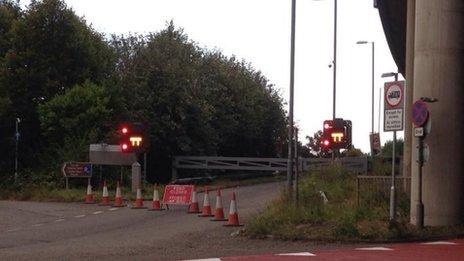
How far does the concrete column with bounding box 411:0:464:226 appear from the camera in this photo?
1762cm

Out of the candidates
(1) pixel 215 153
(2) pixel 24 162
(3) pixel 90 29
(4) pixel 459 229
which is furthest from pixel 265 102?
(4) pixel 459 229

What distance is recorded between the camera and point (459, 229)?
17156 millimetres

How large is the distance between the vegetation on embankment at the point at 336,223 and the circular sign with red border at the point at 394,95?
263 cm

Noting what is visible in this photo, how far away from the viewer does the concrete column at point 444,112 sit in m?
17.6

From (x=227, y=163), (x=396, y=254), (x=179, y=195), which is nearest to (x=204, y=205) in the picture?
(x=179, y=195)

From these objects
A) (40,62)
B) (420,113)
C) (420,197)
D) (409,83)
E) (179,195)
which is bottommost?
(179,195)

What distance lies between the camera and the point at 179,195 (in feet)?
81.8

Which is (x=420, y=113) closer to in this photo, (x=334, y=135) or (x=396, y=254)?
(x=396, y=254)

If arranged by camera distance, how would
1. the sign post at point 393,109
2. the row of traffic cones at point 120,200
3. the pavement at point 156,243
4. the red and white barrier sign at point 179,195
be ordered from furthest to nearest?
the row of traffic cones at point 120,200 < the red and white barrier sign at point 179,195 < the sign post at point 393,109 < the pavement at point 156,243

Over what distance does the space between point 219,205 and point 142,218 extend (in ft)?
9.04

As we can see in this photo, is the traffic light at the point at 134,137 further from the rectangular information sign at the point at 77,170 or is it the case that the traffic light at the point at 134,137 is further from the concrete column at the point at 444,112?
the concrete column at the point at 444,112

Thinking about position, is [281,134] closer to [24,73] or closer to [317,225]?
[24,73]

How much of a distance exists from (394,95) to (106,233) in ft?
25.0

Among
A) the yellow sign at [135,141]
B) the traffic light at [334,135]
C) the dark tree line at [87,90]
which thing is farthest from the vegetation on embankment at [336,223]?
the dark tree line at [87,90]
